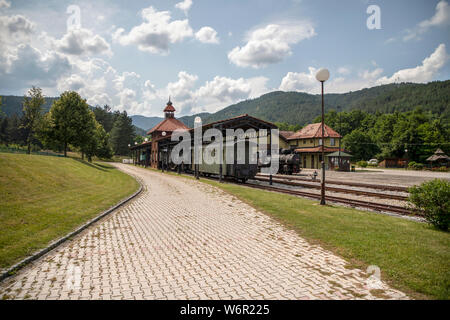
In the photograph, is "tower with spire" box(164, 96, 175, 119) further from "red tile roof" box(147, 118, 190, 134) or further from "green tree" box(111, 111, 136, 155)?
"green tree" box(111, 111, 136, 155)

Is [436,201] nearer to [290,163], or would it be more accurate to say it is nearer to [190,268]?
[190,268]

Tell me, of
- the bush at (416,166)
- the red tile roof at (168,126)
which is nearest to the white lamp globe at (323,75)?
the red tile roof at (168,126)

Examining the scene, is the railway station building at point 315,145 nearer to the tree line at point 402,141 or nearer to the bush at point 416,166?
the bush at point 416,166

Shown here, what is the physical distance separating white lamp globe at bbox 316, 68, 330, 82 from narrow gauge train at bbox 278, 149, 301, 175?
23.6 metres

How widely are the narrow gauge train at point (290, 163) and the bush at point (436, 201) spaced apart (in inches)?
1012

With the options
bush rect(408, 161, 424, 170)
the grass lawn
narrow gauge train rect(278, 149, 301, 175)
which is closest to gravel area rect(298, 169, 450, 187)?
narrow gauge train rect(278, 149, 301, 175)

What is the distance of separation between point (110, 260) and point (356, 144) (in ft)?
227

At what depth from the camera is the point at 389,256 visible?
5.41 metres

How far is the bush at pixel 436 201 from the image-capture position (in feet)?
24.7

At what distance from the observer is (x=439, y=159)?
51688 millimetres

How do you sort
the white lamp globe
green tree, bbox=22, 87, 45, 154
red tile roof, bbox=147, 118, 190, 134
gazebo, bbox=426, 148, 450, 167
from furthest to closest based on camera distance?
gazebo, bbox=426, 148, 450, 167, red tile roof, bbox=147, 118, 190, 134, green tree, bbox=22, 87, 45, 154, the white lamp globe

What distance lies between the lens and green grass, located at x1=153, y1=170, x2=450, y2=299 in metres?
4.41
